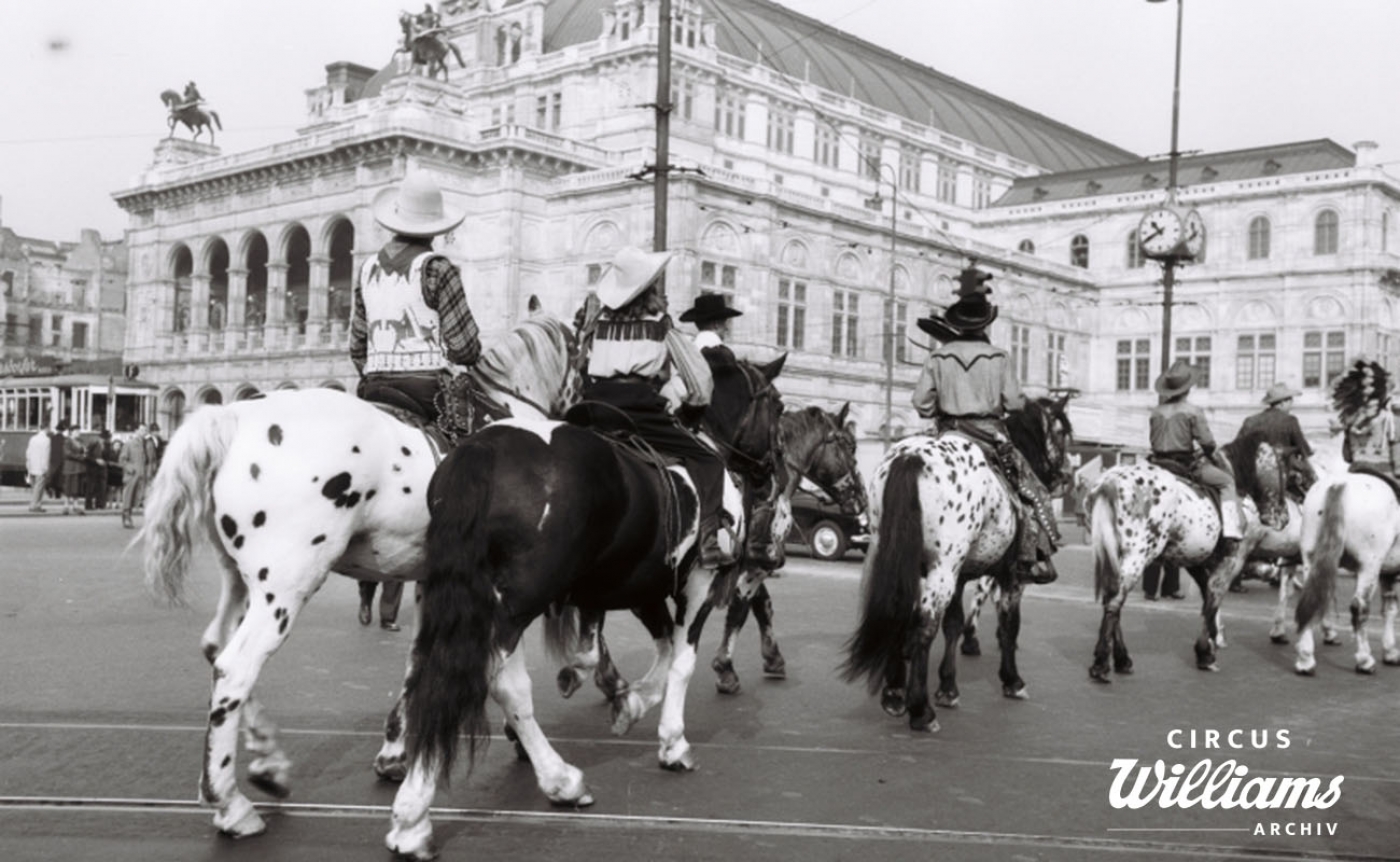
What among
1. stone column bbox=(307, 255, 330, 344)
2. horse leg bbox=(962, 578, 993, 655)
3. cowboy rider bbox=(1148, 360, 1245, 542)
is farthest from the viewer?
stone column bbox=(307, 255, 330, 344)

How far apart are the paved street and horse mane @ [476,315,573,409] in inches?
68.9

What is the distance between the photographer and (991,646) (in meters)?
11.0

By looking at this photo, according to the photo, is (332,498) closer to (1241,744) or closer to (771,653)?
(771,653)

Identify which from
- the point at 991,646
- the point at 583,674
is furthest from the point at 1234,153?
the point at 583,674

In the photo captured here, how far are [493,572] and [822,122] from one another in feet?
208

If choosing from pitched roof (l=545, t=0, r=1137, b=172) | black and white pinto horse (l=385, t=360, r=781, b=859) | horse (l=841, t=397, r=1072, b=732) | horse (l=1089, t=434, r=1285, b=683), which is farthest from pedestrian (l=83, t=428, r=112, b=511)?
pitched roof (l=545, t=0, r=1137, b=172)

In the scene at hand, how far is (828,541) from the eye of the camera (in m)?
21.2

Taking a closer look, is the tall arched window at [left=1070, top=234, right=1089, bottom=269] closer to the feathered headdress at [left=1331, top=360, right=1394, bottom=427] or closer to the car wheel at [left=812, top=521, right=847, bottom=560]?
the car wheel at [left=812, top=521, right=847, bottom=560]

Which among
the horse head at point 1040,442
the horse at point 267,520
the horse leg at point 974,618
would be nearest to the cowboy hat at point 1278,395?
the horse leg at point 974,618

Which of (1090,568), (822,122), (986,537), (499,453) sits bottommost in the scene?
(1090,568)

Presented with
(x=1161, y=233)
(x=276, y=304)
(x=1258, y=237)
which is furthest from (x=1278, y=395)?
(x=1258, y=237)

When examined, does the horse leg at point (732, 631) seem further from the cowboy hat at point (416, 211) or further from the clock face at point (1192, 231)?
the clock face at point (1192, 231)

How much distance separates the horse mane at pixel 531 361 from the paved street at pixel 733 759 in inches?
68.9

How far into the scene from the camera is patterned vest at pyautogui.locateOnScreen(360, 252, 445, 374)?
20.2 feet
